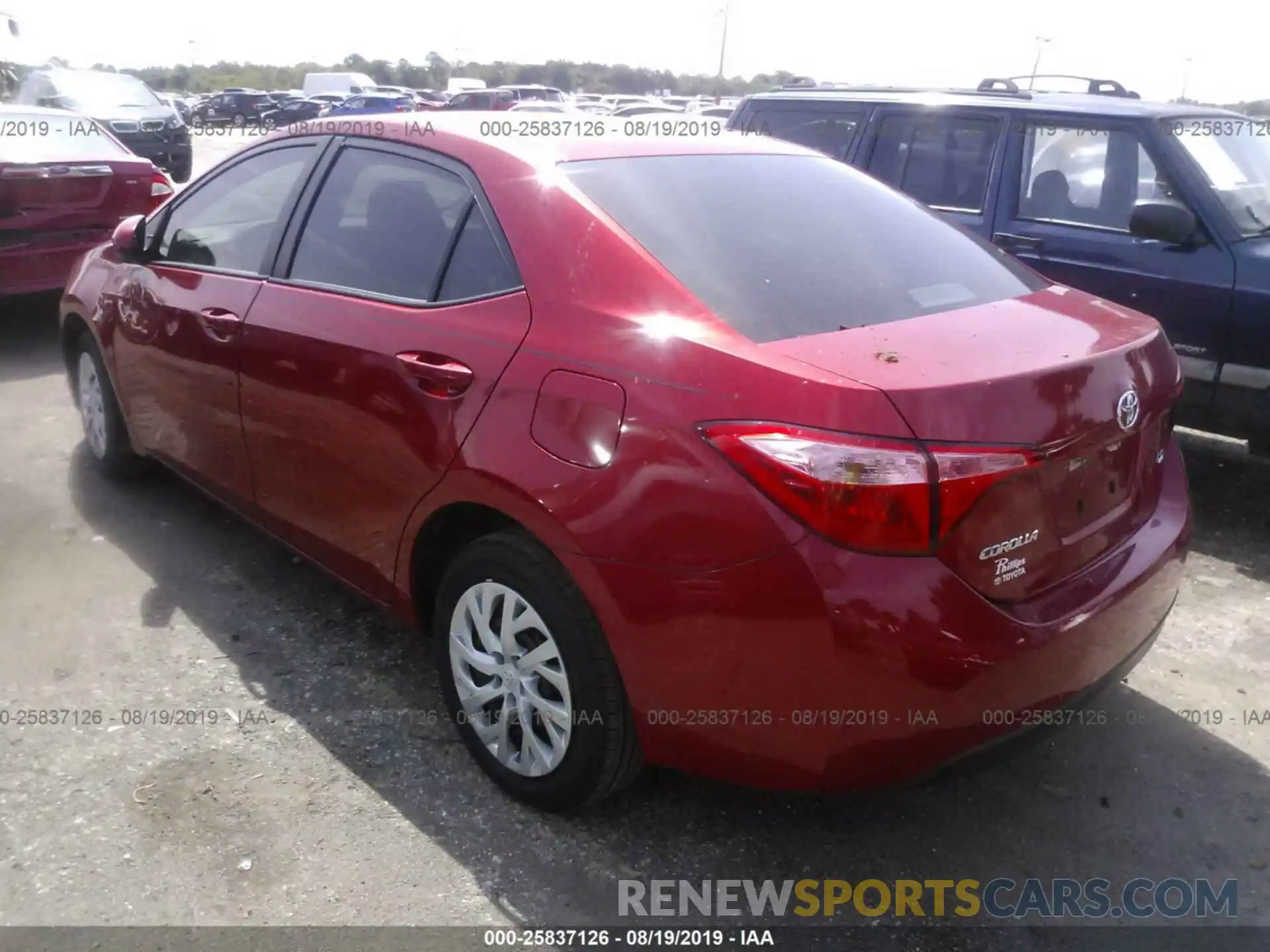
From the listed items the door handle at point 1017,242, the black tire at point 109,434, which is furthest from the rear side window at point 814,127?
the black tire at point 109,434

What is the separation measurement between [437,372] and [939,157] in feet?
12.8

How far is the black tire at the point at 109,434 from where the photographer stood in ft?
15.4

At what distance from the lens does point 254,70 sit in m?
87.0

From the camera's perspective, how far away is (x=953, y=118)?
18.7ft

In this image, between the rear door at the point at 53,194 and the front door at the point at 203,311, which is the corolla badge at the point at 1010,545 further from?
the rear door at the point at 53,194

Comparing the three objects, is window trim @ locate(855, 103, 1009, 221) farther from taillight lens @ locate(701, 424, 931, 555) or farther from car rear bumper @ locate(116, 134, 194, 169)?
car rear bumper @ locate(116, 134, 194, 169)

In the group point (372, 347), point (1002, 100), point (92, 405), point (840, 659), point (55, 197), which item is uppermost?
point (1002, 100)

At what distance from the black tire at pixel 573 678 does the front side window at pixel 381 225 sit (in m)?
0.78

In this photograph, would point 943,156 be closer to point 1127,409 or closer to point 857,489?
point 1127,409

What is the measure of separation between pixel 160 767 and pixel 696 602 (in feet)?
5.48

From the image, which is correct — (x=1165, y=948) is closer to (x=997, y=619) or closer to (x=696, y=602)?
(x=997, y=619)

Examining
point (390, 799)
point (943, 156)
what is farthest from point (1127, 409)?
point (943, 156)

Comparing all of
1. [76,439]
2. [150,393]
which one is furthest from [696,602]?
[76,439]

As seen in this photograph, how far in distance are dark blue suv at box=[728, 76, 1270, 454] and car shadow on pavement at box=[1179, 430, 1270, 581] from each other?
34 centimetres
